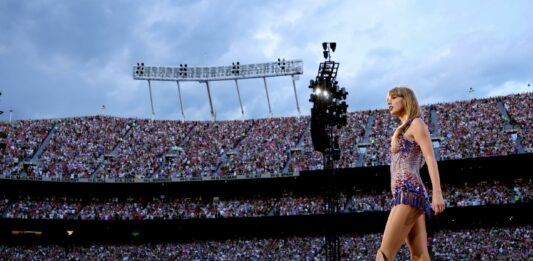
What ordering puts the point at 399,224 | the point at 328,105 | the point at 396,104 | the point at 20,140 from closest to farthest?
the point at 399,224
the point at 396,104
the point at 328,105
the point at 20,140

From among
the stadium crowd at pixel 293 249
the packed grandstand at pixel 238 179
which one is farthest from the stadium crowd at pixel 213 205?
the stadium crowd at pixel 293 249

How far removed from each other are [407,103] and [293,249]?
1608 inches

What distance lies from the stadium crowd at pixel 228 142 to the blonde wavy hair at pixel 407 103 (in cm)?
4158

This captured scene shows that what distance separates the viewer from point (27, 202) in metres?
51.4

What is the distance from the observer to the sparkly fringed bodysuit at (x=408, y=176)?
5.54 m

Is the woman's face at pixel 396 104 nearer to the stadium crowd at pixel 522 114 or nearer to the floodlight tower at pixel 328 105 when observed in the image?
the floodlight tower at pixel 328 105

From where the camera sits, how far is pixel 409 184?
5.59 meters

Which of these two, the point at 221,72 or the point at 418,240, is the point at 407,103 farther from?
the point at 221,72

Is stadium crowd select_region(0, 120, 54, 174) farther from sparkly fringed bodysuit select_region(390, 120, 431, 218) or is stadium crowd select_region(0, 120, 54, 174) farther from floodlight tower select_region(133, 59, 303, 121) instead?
sparkly fringed bodysuit select_region(390, 120, 431, 218)

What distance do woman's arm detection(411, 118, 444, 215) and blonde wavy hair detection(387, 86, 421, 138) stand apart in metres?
0.11

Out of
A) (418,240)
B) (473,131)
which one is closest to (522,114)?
(473,131)

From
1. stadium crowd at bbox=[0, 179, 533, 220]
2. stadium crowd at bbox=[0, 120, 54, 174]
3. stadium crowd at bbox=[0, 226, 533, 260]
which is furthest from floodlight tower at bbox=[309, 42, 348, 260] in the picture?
stadium crowd at bbox=[0, 120, 54, 174]

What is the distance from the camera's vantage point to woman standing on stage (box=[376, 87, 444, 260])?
5.51m

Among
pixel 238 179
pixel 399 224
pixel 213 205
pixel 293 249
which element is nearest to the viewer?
pixel 399 224
